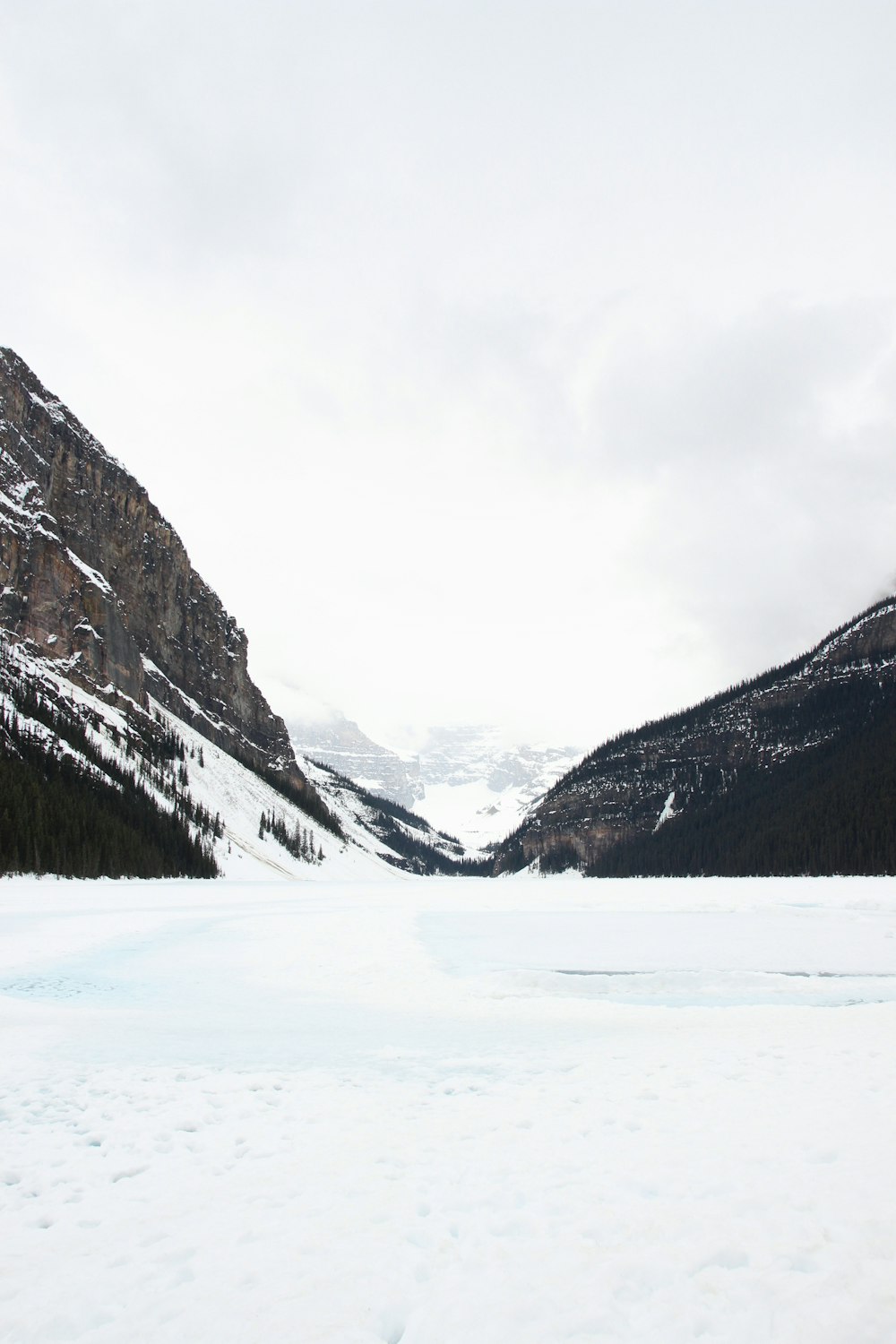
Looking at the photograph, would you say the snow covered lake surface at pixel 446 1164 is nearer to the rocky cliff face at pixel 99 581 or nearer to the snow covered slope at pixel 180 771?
the snow covered slope at pixel 180 771

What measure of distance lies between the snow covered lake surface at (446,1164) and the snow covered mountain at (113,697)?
5691 centimetres

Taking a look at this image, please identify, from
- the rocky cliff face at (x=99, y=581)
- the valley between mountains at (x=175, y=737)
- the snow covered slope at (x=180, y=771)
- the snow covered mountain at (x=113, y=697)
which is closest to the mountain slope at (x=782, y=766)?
the valley between mountains at (x=175, y=737)

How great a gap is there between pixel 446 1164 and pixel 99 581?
147838 mm

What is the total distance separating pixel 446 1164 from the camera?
697cm

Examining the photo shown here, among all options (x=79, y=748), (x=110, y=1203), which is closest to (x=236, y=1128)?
(x=110, y=1203)

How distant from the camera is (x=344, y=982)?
17.7m

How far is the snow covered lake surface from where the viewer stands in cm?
462

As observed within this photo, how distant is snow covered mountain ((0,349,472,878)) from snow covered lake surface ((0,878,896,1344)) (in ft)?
187

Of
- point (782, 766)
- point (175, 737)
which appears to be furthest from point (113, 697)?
point (782, 766)

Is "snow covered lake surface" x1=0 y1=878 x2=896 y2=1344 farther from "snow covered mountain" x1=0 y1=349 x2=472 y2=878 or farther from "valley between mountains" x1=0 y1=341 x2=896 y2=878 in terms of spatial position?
"valley between mountains" x1=0 y1=341 x2=896 y2=878

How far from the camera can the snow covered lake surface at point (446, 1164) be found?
15.1ft

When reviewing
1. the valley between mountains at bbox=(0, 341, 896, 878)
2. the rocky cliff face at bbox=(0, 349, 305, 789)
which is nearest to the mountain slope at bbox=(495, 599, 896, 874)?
the valley between mountains at bbox=(0, 341, 896, 878)

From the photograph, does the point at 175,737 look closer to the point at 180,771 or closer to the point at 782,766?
the point at 180,771

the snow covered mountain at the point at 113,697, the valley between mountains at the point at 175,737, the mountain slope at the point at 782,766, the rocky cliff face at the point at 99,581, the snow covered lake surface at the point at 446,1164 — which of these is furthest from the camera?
the mountain slope at the point at 782,766
